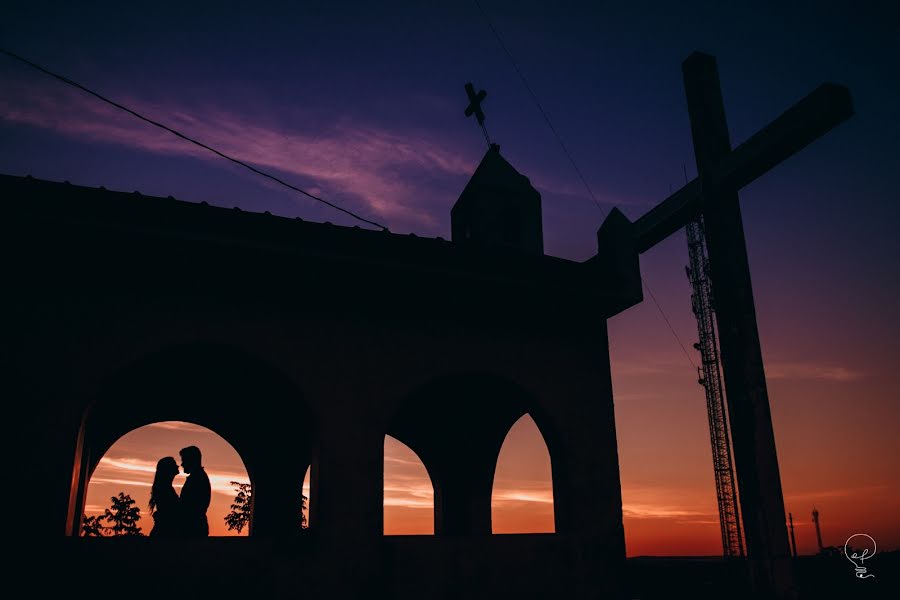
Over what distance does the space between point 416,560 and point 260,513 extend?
21.2 feet

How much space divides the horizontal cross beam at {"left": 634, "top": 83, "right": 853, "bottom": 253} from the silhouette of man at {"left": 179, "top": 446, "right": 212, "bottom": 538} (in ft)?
26.7

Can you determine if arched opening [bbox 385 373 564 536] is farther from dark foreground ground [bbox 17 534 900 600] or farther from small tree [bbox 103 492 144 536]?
small tree [bbox 103 492 144 536]

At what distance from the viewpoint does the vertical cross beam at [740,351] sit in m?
9.00

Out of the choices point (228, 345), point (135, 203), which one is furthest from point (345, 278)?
point (135, 203)

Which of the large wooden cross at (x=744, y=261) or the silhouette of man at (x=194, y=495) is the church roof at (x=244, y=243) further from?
the silhouette of man at (x=194, y=495)

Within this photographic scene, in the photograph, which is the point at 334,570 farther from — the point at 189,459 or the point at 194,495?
the point at 189,459

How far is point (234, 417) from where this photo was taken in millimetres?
13758

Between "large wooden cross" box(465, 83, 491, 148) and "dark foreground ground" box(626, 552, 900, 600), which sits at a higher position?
"large wooden cross" box(465, 83, 491, 148)

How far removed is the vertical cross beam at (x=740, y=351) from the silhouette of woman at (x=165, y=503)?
7.83 m

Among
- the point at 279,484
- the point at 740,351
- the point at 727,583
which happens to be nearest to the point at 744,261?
the point at 740,351

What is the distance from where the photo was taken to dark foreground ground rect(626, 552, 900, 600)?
9.98 meters

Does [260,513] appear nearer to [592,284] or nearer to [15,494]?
[15,494]

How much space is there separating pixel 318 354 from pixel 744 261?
20.2ft

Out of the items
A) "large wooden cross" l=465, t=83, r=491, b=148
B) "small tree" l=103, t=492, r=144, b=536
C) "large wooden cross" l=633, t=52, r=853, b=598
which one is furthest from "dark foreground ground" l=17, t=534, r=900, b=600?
"small tree" l=103, t=492, r=144, b=536
